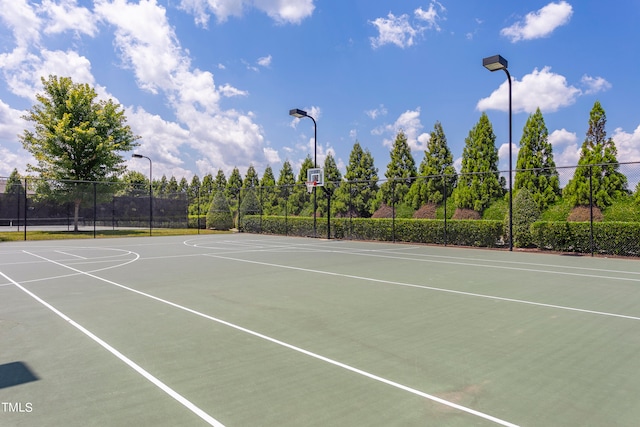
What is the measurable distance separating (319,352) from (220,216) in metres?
26.1

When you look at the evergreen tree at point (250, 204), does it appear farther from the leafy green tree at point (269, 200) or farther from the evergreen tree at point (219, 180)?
the evergreen tree at point (219, 180)

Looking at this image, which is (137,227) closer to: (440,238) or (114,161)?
(114,161)

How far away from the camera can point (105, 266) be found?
32.9 feet

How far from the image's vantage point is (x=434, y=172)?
26.4 m

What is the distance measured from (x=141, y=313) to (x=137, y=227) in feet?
93.4

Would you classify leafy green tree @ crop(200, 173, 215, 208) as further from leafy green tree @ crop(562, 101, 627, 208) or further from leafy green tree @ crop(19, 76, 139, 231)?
leafy green tree @ crop(562, 101, 627, 208)

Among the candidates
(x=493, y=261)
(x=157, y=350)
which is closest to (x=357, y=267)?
(x=493, y=261)

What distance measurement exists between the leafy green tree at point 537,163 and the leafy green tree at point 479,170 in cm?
134

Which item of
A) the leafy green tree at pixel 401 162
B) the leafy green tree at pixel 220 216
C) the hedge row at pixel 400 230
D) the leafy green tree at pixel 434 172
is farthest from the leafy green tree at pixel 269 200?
the leafy green tree at pixel 434 172

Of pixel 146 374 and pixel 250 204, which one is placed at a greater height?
pixel 250 204

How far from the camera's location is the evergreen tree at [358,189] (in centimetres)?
2778

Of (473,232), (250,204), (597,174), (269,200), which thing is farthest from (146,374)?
(269,200)

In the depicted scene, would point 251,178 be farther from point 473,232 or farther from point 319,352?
point 319,352

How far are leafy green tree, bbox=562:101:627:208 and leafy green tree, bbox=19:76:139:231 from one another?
27.2 metres
